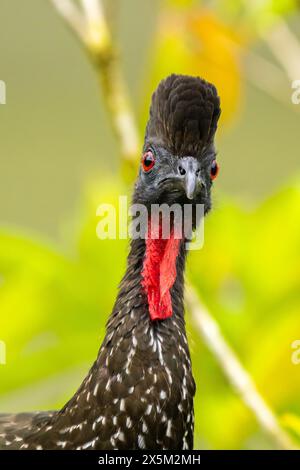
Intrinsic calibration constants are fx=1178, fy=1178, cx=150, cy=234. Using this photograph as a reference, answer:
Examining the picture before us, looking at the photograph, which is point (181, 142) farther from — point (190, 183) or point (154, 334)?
point (154, 334)

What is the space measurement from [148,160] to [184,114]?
186mm

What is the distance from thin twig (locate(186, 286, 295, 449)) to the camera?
9.84 ft

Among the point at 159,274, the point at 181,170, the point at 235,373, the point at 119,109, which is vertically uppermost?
the point at 119,109

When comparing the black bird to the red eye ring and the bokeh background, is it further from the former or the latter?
the bokeh background

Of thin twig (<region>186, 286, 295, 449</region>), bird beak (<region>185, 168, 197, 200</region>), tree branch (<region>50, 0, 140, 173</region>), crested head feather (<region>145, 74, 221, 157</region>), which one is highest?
tree branch (<region>50, 0, 140, 173</region>)

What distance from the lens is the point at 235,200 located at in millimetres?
3619

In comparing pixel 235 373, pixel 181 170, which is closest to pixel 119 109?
pixel 181 170

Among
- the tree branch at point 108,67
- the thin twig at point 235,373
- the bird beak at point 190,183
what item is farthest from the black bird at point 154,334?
the tree branch at point 108,67

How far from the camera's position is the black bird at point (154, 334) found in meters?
2.89

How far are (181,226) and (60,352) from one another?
0.59m

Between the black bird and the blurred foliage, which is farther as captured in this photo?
the blurred foliage

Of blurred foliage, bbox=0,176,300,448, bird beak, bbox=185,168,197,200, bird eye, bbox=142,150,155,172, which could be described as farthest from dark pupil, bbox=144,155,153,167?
blurred foliage, bbox=0,176,300,448

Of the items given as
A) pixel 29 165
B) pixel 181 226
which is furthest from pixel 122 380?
pixel 29 165

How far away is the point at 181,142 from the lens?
291 centimetres
